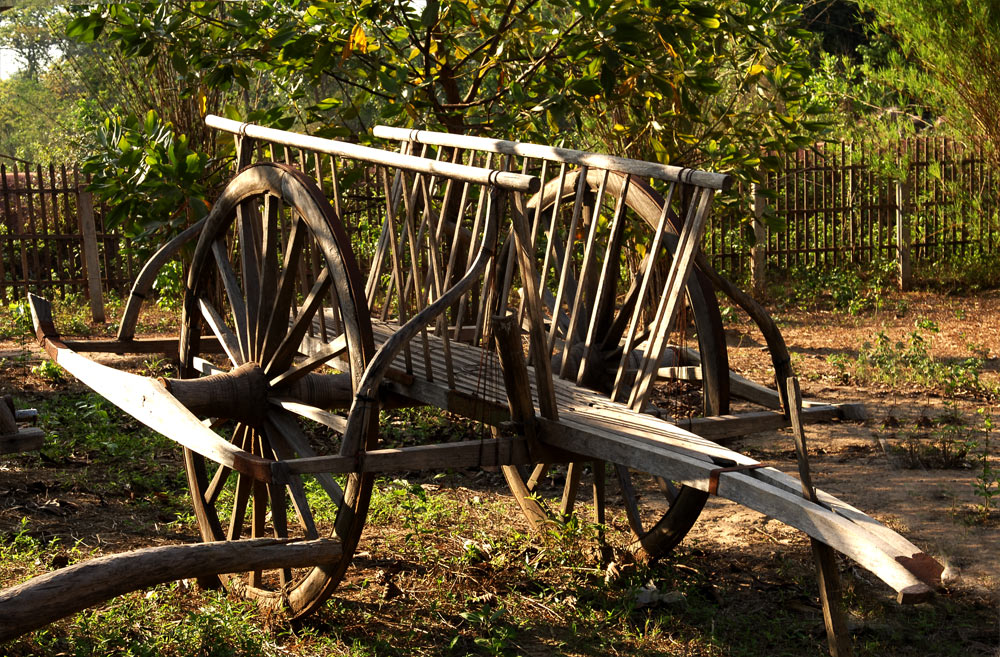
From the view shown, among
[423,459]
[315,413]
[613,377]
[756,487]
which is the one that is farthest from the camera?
[613,377]

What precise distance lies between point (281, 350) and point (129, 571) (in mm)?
1304

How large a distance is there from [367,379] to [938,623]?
2398 millimetres

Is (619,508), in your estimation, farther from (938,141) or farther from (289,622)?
(938,141)

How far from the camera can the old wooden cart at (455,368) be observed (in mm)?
3021

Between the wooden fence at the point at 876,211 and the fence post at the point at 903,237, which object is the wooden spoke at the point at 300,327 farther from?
the fence post at the point at 903,237

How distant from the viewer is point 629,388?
13.9ft

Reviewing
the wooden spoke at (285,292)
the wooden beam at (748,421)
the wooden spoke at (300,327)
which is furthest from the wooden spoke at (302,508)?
the wooden beam at (748,421)

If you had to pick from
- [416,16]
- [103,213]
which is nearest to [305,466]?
[416,16]

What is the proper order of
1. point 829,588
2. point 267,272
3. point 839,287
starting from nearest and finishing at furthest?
point 829,588 < point 267,272 < point 839,287

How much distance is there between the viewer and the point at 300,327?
377 cm

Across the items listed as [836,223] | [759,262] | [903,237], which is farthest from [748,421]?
[836,223]

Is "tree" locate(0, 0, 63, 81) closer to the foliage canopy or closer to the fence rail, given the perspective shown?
the fence rail

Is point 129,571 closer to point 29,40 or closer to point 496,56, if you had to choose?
point 496,56

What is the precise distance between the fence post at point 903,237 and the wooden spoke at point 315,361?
9921mm
